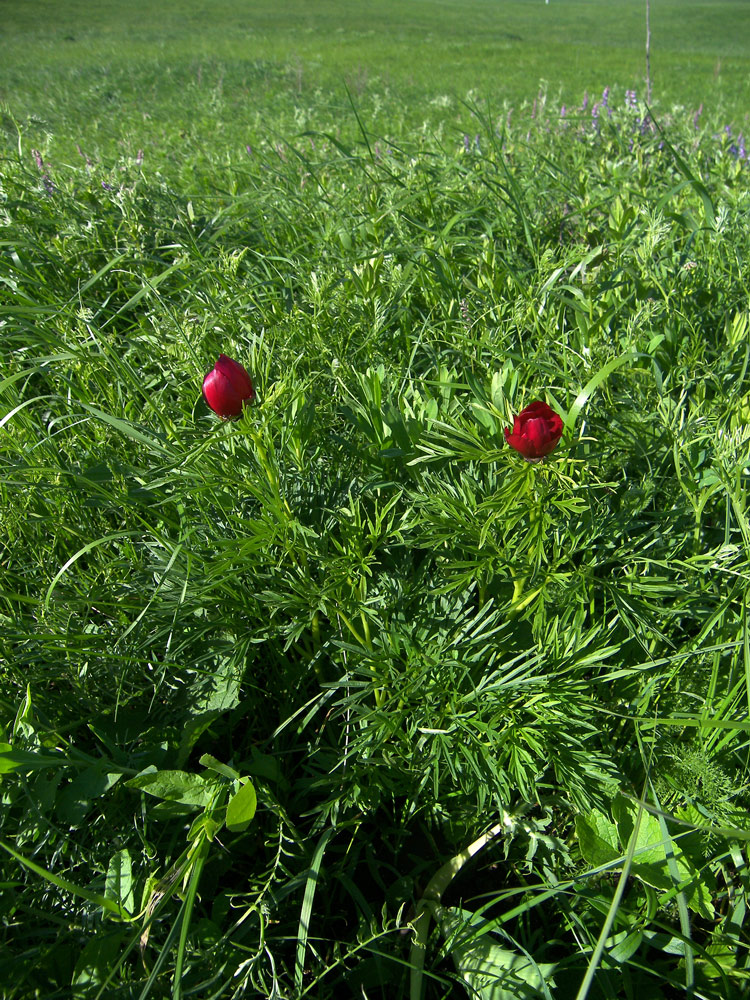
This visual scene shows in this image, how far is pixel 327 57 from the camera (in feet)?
52.4

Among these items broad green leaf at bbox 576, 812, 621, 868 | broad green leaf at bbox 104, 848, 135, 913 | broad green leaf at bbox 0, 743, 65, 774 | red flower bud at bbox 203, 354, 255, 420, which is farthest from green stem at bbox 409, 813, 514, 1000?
red flower bud at bbox 203, 354, 255, 420

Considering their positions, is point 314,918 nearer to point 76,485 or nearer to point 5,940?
point 5,940

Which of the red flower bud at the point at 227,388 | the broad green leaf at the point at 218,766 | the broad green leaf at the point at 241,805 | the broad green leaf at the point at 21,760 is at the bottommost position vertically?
the broad green leaf at the point at 241,805

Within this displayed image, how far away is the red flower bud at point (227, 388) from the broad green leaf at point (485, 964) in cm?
98

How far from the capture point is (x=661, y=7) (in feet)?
99.5

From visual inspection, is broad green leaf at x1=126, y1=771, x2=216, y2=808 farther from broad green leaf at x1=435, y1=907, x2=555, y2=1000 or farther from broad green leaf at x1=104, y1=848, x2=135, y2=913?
broad green leaf at x1=435, y1=907, x2=555, y2=1000

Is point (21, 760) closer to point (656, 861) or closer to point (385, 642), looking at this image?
point (385, 642)

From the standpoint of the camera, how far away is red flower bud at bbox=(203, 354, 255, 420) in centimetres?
117

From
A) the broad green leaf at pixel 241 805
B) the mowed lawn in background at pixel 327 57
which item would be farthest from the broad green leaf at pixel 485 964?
the mowed lawn in background at pixel 327 57

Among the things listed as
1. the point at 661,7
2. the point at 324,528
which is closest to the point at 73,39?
the point at 661,7

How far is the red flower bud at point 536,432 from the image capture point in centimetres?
108

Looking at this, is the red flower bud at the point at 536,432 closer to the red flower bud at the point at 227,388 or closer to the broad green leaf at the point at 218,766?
the red flower bud at the point at 227,388

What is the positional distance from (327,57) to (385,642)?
18.1m

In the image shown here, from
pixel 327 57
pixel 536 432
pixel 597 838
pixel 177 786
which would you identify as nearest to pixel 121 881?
pixel 177 786
